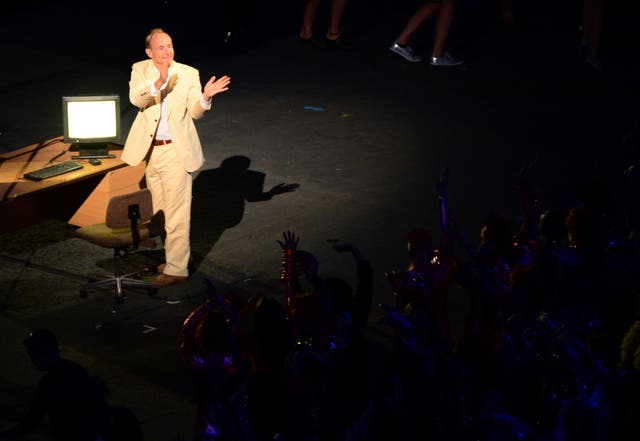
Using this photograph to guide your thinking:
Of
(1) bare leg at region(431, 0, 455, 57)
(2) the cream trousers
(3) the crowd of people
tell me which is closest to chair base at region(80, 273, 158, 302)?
(2) the cream trousers

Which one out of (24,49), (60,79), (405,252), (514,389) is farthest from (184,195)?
(24,49)

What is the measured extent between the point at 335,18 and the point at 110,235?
305 inches

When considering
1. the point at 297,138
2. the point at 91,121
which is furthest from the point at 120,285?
the point at 297,138

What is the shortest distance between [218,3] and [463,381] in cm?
1375

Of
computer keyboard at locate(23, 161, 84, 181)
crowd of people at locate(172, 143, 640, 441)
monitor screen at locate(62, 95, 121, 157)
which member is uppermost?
crowd of people at locate(172, 143, 640, 441)

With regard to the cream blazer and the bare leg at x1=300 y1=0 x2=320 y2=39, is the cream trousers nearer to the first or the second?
the cream blazer

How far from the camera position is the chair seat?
8562 mm

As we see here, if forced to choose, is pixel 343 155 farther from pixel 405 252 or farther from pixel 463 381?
pixel 463 381

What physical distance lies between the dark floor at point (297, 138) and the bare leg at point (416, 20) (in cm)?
29

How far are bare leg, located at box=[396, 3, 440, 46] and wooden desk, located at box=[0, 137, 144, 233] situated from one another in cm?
636

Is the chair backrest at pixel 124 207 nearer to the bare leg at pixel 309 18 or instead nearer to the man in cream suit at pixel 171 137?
the man in cream suit at pixel 171 137

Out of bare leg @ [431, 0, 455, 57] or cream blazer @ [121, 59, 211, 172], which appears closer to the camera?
cream blazer @ [121, 59, 211, 172]

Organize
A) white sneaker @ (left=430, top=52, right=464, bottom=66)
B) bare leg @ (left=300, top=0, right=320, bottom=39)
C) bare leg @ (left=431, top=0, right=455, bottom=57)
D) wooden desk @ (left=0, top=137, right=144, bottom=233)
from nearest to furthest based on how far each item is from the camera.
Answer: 1. wooden desk @ (left=0, top=137, right=144, bottom=233)
2. bare leg @ (left=431, top=0, right=455, bottom=57)
3. white sneaker @ (left=430, top=52, right=464, bottom=66)
4. bare leg @ (left=300, top=0, right=320, bottom=39)

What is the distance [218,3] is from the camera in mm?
18250
